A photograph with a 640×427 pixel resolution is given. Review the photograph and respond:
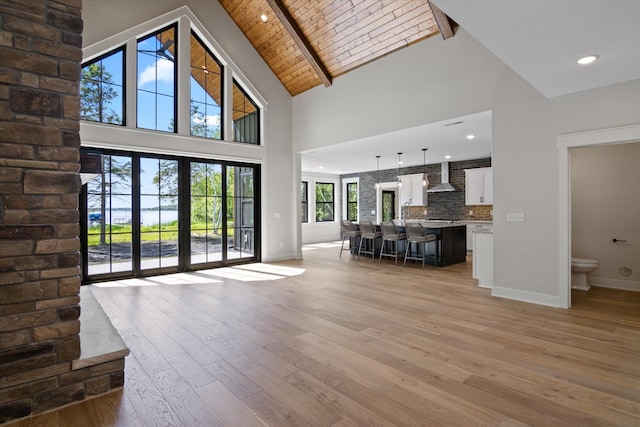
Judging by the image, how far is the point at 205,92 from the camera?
6527 mm

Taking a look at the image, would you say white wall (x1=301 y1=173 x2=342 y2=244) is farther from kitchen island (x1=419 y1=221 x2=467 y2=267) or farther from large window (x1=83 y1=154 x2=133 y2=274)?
large window (x1=83 y1=154 x2=133 y2=274)

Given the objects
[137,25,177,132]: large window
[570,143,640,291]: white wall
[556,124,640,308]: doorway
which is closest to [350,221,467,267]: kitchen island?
[570,143,640,291]: white wall

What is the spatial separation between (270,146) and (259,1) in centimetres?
277

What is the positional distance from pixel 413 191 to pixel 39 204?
31.5 ft

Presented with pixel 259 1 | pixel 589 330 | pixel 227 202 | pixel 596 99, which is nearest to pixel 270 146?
pixel 227 202

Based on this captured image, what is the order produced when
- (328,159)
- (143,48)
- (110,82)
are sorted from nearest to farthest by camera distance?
(110,82)
(143,48)
(328,159)

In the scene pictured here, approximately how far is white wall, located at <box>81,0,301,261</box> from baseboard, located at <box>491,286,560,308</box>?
452 cm

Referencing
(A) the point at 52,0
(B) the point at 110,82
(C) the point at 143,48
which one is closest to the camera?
(A) the point at 52,0

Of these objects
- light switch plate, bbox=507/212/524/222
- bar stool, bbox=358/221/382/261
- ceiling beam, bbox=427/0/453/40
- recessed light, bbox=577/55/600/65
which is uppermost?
ceiling beam, bbox=427/0/453/40

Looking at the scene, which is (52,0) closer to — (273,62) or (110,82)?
(110,82)

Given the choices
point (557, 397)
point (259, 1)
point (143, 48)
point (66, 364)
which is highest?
point (259, 1)

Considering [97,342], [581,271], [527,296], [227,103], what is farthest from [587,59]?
[227,103]

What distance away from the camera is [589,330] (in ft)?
10.6

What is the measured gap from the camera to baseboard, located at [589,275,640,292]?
4766mm
